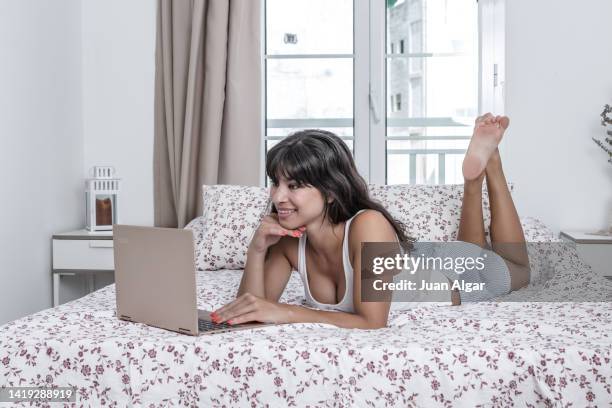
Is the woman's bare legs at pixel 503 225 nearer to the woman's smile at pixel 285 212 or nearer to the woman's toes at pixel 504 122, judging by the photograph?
the woman's toes at pixel 504 122

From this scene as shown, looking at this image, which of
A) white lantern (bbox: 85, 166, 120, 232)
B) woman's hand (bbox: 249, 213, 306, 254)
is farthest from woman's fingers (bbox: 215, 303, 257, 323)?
white lantern (bbox: 85, 166, 120, 232)

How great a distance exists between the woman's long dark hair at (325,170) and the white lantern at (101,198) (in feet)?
5.20

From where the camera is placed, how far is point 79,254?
119 inches

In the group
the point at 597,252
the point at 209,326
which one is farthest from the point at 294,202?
the point at 597,252

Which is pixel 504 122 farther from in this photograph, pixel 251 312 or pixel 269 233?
pixel 251 312

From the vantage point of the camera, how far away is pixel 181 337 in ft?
4.82

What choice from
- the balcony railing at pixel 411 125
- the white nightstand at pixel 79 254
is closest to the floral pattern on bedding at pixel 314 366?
the white nightstand at pixel 79 254

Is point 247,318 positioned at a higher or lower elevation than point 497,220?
lower

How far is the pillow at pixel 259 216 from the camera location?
250cm

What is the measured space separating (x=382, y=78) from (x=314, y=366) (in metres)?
2.14

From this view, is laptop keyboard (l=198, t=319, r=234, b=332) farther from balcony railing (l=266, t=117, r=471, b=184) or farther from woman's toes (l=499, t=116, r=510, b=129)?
balcony railing (l=266, t=117, r=471, b=184)

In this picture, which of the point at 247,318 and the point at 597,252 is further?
the point at 597,252

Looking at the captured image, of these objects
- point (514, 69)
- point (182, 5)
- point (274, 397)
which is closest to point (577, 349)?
point (274, 397)

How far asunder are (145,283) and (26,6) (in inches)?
70.7
